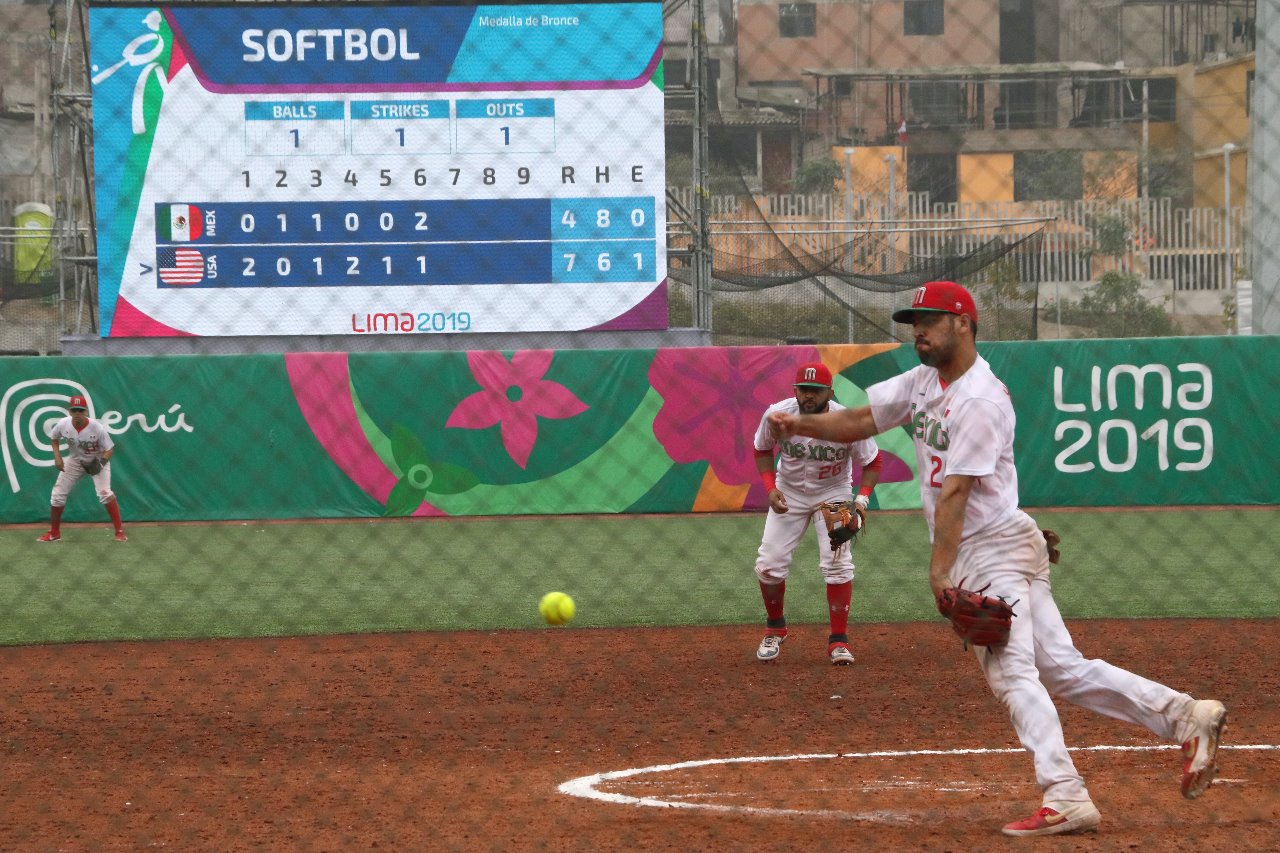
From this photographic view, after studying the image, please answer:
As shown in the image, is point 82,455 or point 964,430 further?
point 82,455

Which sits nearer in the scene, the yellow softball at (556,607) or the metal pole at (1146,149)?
the yellow softball at (556,607)

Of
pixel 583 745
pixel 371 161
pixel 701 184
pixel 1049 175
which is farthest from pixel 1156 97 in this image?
pixel 583 745

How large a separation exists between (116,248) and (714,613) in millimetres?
9190

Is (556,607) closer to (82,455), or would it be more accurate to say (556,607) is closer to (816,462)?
(816,462)

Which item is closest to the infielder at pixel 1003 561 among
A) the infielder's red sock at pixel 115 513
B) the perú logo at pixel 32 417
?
the infielder's red sock at pixel 115 513

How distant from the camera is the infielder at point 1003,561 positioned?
15.0ft

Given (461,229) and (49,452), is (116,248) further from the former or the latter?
(461,229)

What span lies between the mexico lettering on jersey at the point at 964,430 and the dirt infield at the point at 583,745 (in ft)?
3.49

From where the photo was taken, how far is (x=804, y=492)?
8562mm

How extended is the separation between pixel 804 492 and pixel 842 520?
0.72 metres

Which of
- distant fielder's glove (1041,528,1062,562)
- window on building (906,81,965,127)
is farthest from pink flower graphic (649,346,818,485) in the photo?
distant fielder's glove (1041,528,1062,562)

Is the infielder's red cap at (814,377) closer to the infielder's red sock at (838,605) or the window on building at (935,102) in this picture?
the infielder's red sock at (838,605)

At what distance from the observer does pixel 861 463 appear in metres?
8.65

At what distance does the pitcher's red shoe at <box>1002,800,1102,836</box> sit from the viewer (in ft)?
14.7
